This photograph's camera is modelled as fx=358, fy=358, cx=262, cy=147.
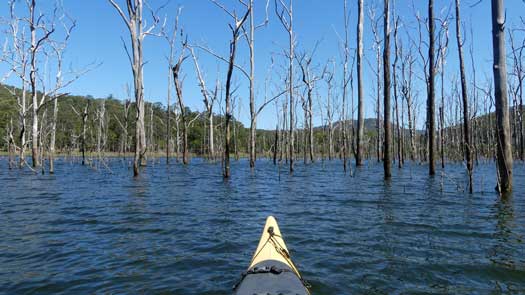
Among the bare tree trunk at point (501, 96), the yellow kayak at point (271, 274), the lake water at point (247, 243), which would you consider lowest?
the lake water at point (247, 243)

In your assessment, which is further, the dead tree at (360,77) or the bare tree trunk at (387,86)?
the dead tree at (360,77)

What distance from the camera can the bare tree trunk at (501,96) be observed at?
8961mm

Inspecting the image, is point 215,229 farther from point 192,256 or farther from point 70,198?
point 70,198

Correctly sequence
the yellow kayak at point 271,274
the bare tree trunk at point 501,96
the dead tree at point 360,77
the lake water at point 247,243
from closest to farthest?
1. the yellow kayak at point 271,274
2. the lake water at point 247,243
3. the bare tree trunk at point 501,96
4. the dead tree at point 360,77

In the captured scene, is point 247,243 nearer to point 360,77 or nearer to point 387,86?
point 387,86

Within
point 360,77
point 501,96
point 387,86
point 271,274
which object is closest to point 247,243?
point 271,274

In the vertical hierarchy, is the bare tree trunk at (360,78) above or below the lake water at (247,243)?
above

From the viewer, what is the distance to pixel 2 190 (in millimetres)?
11102

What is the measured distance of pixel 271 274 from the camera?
11.0ft

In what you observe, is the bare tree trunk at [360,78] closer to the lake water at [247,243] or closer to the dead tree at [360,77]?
the dead tree at [360,77]

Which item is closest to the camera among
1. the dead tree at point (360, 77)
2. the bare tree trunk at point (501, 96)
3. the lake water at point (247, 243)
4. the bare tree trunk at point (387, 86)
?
the lake water at point (247, 243)

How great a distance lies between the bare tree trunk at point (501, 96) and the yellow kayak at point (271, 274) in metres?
7.61

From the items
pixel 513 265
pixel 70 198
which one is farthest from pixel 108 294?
pixel 70 198

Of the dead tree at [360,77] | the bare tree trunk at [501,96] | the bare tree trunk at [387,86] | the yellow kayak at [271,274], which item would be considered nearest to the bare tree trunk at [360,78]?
the dead tree at [360,77]
